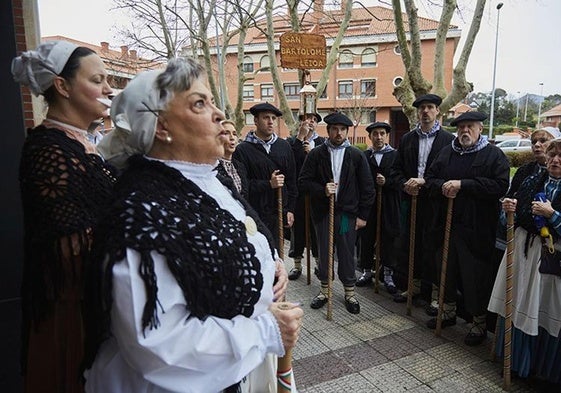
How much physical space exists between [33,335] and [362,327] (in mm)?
3220

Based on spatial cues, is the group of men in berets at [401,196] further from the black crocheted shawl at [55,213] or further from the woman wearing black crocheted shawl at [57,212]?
the black crocheted shawl at [55,213]

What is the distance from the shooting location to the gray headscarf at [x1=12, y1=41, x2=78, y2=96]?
1702 millimetres

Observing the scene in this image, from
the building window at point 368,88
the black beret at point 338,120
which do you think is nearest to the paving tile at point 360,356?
the black beret at point 338,120

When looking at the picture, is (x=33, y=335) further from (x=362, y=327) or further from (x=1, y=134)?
(x=362, y=327)

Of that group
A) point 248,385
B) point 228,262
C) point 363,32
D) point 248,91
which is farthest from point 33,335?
point 248,91

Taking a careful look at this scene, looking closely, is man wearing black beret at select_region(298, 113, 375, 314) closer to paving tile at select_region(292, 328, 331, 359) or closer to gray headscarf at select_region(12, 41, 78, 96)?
paving tile at select_region(292, 328, 331, 359)

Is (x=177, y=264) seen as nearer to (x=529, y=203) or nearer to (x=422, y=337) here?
(x=529, y=203)

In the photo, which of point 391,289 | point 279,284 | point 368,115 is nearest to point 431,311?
point 391,289

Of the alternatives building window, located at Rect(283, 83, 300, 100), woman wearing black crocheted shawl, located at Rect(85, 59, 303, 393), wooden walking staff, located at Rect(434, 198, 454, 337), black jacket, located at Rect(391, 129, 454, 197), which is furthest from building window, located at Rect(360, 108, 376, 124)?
woman wearing black crocheted shawl, located at Rect(85, 59, 303, 393)

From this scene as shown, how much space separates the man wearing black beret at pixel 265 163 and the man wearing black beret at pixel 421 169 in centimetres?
133

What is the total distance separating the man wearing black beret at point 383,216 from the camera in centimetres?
485

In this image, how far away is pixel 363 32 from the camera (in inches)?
1312

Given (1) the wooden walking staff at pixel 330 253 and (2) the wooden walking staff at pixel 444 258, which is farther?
(1) the wooden walking staff at pixel 330 253

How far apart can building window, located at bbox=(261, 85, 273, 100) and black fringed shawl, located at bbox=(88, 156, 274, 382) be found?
→ 38.2 metres
